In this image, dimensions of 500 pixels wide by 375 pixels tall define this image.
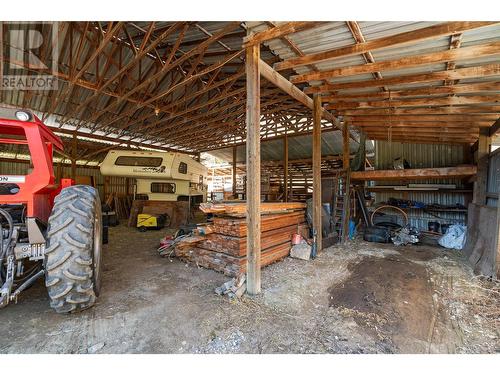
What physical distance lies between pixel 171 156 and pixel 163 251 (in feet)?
14.9

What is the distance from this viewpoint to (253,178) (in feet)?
12.1

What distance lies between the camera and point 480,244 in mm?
5199

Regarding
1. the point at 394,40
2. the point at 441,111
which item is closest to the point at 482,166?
the point at 441,111

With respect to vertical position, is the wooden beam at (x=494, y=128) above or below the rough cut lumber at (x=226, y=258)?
above

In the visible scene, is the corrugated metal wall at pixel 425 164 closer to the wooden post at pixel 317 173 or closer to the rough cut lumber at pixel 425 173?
the rough cut lumber at pixel 425 173

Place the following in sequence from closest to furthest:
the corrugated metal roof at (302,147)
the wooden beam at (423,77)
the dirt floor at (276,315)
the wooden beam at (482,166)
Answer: the dirt floor at (276,315), the wooden beam at (423,77), the wooden beam at (482,166), the corrugated metal roof at (302,147)

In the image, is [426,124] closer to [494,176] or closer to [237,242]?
[494,176]

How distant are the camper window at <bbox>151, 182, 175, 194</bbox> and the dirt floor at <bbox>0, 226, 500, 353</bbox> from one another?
493 centimetres

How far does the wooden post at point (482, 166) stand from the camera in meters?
6.05

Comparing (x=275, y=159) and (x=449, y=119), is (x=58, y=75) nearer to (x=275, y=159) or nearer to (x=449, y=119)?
(x=449, y=119)

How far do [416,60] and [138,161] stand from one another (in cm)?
843

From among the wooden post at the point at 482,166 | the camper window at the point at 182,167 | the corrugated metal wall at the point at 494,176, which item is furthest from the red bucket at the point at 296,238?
the camper window at the point at 182,167

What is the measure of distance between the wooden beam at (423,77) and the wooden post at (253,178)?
2.33 meters

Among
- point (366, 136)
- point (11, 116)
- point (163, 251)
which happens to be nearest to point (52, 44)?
point (11, 116)
